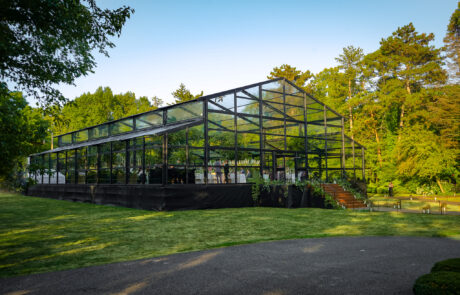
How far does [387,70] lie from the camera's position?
33031 millimetres

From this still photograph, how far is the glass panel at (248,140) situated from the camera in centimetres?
1780

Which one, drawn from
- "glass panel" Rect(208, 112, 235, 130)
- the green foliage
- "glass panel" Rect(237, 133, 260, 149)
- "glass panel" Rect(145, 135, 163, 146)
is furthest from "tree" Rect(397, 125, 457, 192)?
the green foliage

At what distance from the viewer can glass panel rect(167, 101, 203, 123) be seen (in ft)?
56.2

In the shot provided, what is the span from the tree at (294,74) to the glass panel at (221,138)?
32435 mm

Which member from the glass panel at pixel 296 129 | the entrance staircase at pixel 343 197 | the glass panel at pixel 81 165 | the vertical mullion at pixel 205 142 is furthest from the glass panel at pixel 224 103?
the glass panel at pixel 81 165

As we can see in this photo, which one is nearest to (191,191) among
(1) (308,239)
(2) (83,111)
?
(1) (308,239)

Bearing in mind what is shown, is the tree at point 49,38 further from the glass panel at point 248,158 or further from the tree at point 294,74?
the tree at point 294,74

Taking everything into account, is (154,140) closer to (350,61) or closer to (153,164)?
(153,164)

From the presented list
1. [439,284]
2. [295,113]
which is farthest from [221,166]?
[439,284]

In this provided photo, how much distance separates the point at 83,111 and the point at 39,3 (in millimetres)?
51184

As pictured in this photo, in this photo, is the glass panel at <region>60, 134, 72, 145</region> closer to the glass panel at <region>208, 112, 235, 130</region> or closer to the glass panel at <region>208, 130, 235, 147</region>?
the glass panel at <region>208, 112, 235, 130</region>

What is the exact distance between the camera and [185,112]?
17766mm

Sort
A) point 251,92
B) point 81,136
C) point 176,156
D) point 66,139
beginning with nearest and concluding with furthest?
point 176,156, point 251,92, point 81,136, point 66,139

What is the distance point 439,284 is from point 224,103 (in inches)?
591
